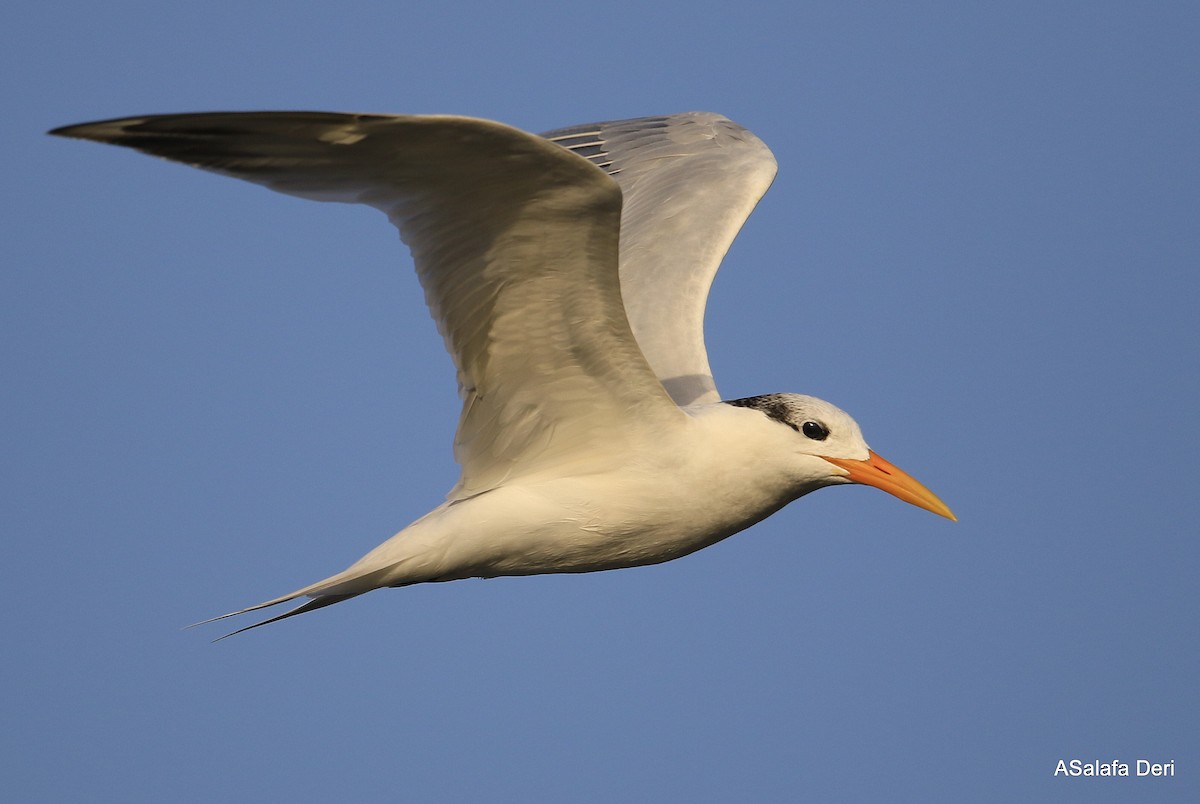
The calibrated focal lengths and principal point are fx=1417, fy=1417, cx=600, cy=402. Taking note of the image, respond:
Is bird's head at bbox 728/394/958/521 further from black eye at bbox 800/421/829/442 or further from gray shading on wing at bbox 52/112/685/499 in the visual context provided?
gray shading on wing at bbox 52/112/685/499

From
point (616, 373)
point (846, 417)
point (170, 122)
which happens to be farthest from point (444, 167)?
point (846, 417)

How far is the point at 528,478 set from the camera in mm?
7332

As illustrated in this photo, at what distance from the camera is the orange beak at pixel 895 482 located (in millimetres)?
7168

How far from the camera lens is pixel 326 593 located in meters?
7.05

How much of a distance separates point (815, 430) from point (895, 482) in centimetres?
50

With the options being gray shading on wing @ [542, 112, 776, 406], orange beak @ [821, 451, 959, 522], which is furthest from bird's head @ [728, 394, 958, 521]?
gray shading on wing @ [542, 112, 776, 406]

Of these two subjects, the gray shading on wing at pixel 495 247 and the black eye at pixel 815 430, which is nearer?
the gray shading on wing at pixel 495 247

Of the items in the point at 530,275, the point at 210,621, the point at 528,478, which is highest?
the point at 530,275

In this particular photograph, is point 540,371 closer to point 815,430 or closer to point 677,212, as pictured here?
point 815,430

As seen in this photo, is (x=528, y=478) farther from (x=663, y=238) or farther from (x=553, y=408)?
(x=663, y=238)

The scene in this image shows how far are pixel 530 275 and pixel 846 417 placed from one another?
1905mm

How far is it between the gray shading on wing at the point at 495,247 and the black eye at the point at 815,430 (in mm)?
652

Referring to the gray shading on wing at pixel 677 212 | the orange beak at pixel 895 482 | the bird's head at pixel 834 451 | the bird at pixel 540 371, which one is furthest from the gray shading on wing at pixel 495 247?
the gray shading on wing at pixel 677 212

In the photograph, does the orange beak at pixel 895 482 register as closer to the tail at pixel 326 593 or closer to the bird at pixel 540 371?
the bird at pixel 540 371
